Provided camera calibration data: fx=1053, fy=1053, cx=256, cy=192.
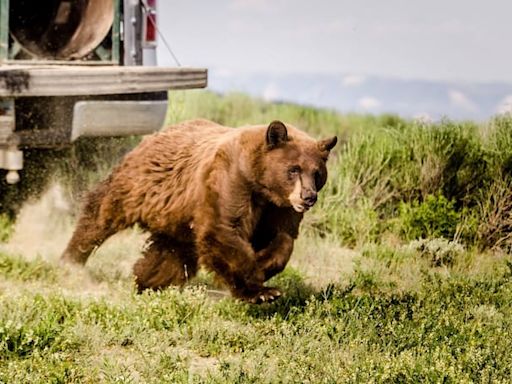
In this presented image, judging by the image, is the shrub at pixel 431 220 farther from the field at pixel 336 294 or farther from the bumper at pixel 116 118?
the bumper at pixel 116 118

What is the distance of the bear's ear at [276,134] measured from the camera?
604cm

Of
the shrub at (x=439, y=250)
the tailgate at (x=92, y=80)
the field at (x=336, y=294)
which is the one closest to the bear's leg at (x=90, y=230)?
the field at (x=336, y=294)

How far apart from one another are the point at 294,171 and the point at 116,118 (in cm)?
212

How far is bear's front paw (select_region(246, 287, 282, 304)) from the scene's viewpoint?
601 centimetres

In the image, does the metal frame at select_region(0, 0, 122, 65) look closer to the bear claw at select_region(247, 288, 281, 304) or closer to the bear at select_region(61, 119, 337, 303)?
the bear at select_region(61, 119, 337, 303)

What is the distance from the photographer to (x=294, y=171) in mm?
6055

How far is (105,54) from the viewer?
8719mm

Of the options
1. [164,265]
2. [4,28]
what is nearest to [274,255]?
[164,265]

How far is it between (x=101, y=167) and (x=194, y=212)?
2.94 meters

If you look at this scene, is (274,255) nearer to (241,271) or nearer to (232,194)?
(241,271)

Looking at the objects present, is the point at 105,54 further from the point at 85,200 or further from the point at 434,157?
the point at 434,157

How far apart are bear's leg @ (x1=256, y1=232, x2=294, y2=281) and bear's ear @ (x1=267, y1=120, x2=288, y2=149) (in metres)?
0.56

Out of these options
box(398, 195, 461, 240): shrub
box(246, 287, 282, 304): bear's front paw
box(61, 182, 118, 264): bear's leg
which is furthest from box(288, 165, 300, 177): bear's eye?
box(398, 195, 461, 240): shrub

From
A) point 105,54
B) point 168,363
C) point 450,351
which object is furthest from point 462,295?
point 105,54
